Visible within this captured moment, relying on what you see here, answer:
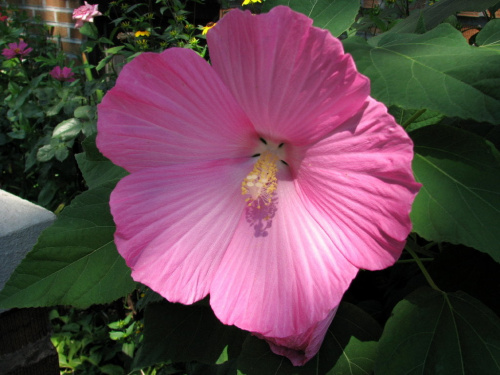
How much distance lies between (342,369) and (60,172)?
2156 millimetres

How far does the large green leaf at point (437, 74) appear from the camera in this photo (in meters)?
0.49

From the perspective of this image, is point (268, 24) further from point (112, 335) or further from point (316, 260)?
point (112, 335)

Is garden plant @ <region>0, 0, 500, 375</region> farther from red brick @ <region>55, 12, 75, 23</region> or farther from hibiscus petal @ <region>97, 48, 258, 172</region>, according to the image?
red brick @ <region>55, 12, 75, 23</region>

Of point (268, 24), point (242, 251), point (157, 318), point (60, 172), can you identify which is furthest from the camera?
point (60, 172)

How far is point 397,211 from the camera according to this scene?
46 centimetres

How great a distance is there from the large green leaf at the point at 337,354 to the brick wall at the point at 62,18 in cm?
290

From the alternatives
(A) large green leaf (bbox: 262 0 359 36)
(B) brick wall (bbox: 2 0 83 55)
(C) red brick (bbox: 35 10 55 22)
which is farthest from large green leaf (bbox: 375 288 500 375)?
(C) red brick (bbox: 35 10 55 22)

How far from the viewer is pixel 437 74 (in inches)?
20.7

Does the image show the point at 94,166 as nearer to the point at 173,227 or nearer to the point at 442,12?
the point at 173,227

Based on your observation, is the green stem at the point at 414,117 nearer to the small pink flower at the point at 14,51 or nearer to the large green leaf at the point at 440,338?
the large green leaf at the point at 440,338

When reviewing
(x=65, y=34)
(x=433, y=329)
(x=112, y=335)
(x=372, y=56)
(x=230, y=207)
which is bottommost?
(x=112, y=335)

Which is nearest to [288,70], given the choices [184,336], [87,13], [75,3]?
[184,336]

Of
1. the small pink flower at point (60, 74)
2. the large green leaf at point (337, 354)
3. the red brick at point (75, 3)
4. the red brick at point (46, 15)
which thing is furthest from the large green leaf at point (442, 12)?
the red brick at point (46, 15)

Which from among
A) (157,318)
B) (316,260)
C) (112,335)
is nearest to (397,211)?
(316,260)
